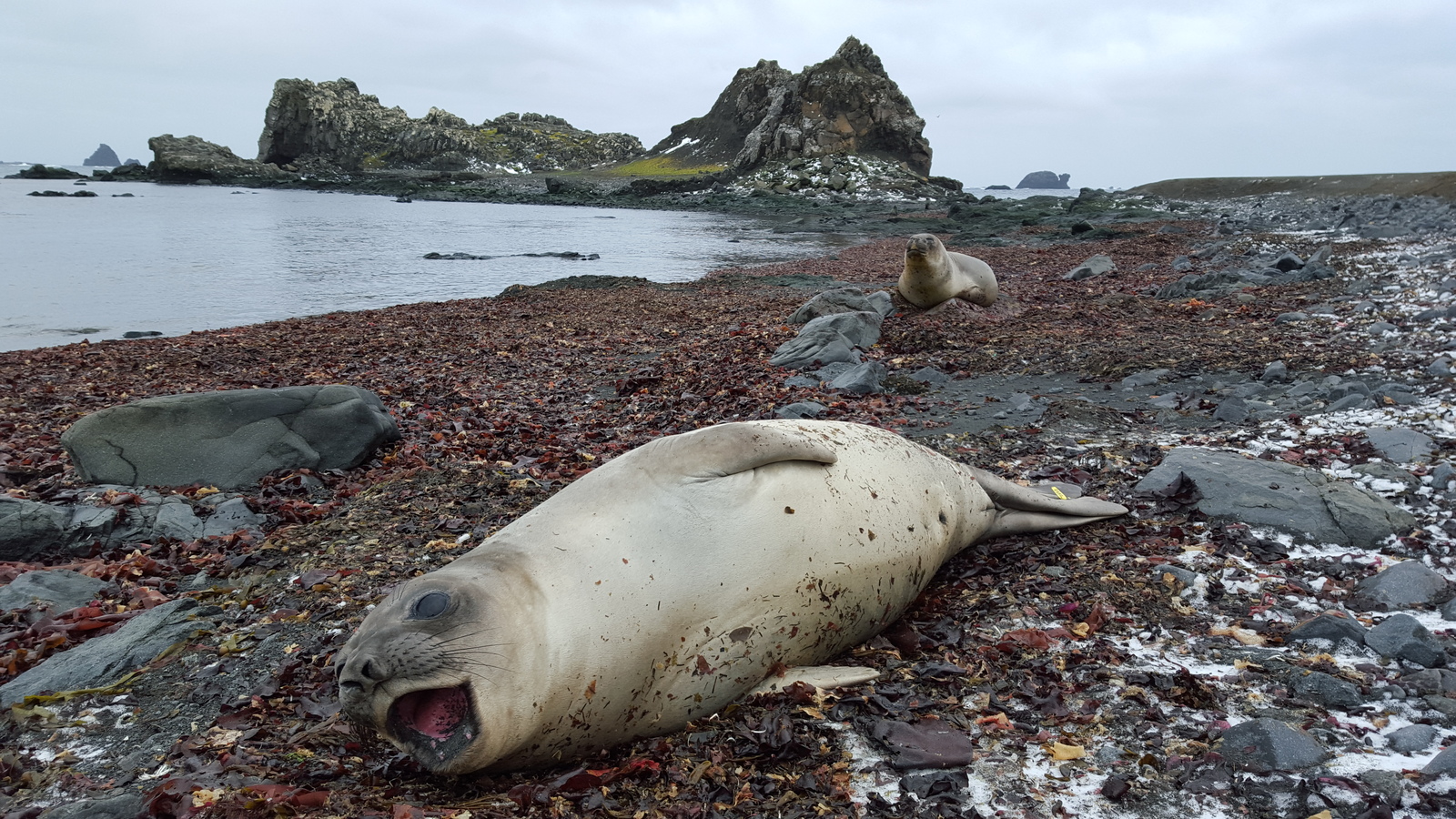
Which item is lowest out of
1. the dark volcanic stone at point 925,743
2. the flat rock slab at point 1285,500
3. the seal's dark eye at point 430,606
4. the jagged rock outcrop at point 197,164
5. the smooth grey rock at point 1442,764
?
the dark volcanic stone at point 925,743

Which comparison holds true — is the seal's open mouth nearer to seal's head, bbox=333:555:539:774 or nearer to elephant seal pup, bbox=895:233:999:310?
seal's head, bbox=333:555:539:774

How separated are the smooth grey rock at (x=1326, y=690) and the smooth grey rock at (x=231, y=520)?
5.02m

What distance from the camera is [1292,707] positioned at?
274 cm

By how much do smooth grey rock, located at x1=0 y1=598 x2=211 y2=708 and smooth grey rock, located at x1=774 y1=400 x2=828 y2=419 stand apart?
3.90m

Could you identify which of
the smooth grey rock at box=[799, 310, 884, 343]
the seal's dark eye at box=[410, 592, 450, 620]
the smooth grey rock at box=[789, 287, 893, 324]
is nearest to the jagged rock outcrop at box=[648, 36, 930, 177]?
the smooth grey rock at box=[789, 287, 893, 324]

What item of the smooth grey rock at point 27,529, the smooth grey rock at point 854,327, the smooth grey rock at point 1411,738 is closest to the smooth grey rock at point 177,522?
the smooth grey rock at point 27,529

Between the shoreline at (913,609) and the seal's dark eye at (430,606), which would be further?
the shoreline at (913,609)

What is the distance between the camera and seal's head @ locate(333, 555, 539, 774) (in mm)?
2385

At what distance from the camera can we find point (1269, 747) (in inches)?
98.9

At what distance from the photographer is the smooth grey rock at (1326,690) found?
2.74m

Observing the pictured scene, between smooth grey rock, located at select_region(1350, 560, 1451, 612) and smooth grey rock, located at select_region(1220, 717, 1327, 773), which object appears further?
smooth grey rock, located at select_region(1350, 560, 1451, 612)

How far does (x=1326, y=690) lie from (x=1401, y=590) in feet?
3.03

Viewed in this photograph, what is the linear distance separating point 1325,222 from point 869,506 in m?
25.6

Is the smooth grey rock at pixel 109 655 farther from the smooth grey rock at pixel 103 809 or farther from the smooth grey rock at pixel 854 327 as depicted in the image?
the smooth grey rock at pixel 854 327
